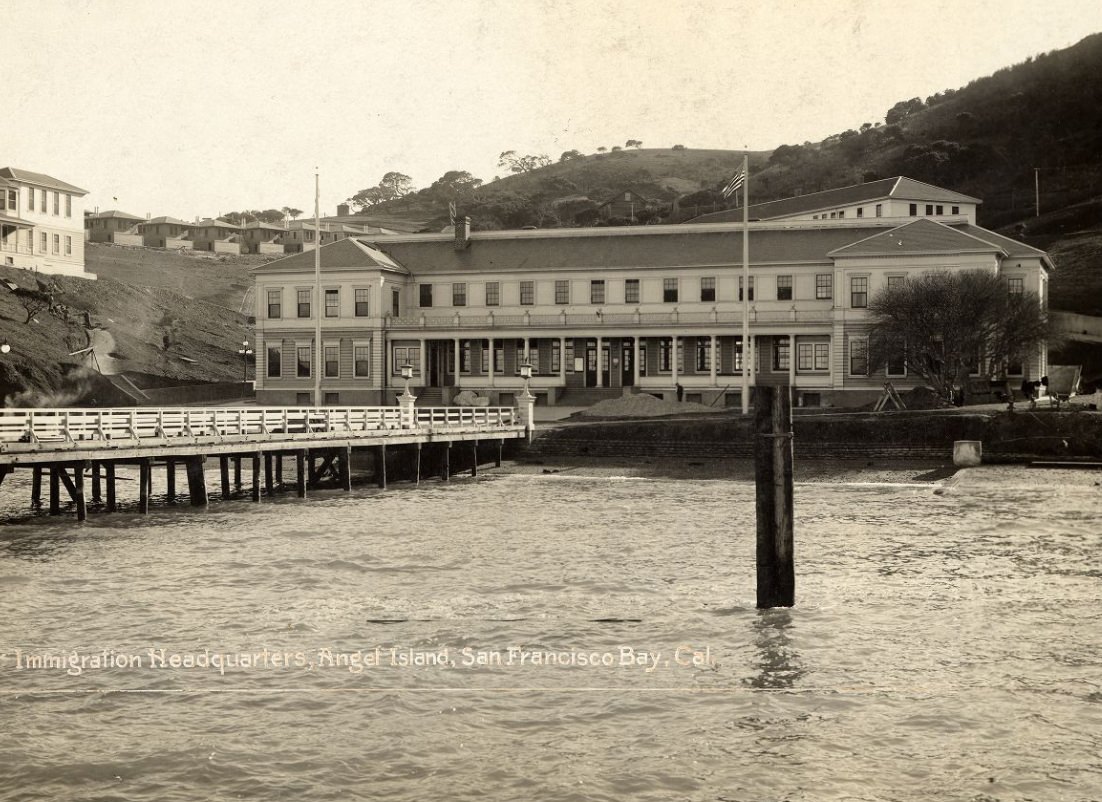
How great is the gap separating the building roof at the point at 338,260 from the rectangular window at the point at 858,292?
25560 mm

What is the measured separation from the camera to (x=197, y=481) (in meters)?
35.9

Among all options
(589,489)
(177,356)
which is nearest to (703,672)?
(589,489)

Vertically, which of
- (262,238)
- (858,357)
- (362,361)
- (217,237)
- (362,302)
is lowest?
(858,357)

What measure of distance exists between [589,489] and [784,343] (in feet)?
91.5

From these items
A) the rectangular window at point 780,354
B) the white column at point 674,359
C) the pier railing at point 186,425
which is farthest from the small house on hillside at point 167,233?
the pier railing at point 186,425

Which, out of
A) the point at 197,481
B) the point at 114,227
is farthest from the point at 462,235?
the point at 114,227

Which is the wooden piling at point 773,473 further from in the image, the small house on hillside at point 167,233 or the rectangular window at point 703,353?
the small house on hillside at point 167,233

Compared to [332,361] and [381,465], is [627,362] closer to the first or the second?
[332,361]

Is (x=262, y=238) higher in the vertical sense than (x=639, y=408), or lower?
higher

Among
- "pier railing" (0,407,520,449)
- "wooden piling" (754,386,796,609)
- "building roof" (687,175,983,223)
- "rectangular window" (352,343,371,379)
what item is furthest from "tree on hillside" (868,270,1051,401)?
"wooden piling" (754,386,796,609)

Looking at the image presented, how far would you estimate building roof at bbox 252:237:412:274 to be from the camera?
7088cm

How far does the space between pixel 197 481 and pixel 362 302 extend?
35765 millimetres

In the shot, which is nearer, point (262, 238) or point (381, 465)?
point (381, 465)

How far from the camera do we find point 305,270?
70.9m
